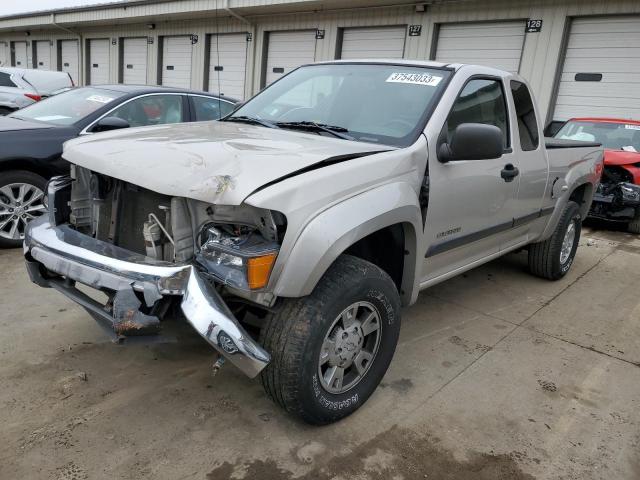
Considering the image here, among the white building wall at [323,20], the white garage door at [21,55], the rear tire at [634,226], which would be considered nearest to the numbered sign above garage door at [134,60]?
the white building wall at [323,20]

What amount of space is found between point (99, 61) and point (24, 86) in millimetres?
11760

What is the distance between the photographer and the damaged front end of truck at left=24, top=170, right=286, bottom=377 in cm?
213

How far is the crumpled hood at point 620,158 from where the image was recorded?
7.49m

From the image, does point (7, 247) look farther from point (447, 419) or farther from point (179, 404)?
point (447, 419)

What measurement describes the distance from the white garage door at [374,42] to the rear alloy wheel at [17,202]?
1023cm

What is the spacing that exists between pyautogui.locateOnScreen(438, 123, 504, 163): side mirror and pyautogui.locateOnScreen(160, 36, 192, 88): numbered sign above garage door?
55.6 feet

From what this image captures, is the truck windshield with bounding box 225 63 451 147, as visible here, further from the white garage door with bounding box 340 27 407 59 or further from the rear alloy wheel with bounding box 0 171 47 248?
the white garage door with bounding box 340 27 407 59

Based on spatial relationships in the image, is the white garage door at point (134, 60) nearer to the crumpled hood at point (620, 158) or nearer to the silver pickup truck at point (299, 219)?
the crumpled hood at point (620, 158)

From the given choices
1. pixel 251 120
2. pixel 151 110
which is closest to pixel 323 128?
pixel 251 120

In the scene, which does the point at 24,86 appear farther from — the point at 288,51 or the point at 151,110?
the point at 151,110

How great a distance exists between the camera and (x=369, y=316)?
8.82 feet

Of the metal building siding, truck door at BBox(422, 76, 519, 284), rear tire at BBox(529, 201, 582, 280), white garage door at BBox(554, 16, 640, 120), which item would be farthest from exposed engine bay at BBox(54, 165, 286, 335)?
the metal building siding

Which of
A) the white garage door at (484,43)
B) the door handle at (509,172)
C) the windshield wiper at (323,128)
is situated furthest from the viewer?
the white garage door at (484,43)

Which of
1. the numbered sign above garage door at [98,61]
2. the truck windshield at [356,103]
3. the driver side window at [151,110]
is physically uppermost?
the numbered sign above garage door at [98,61]
